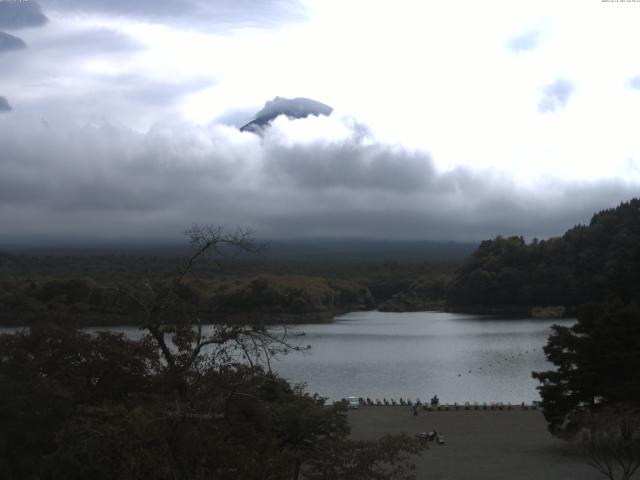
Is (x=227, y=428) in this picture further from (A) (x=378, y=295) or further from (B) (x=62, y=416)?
(A) (x=378, y=295)

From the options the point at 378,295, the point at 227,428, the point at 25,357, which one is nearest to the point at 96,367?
the point at 25,357

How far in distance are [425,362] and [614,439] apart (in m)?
30.0

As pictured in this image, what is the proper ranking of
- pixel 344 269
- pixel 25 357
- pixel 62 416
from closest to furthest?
1. pixel 62 416
2. pixel 25 357
3. pixel 344 269

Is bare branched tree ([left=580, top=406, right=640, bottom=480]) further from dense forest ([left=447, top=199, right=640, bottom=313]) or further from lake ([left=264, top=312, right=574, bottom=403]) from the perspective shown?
dense forest ([left=447, top=199, right=640, bottom=313])

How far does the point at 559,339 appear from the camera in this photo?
2230 cm

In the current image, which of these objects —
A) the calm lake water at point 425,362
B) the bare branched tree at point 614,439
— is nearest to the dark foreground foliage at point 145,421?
the bare branched tree at point 614,439

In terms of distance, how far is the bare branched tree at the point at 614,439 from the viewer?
1680cm

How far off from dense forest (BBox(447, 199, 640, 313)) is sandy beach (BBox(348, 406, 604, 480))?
54.2 m

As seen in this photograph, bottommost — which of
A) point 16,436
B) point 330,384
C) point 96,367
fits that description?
point 330,384

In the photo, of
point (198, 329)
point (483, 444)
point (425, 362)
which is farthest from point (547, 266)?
point (198, 329)

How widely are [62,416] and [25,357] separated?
1955 mm

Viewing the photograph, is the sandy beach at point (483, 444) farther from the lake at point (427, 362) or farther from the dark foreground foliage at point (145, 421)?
the lake at point (427, 362)

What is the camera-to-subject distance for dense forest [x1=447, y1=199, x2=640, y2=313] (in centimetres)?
8525

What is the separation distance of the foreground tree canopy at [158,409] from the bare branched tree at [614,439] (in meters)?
6.54
